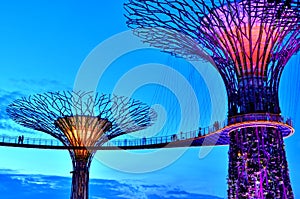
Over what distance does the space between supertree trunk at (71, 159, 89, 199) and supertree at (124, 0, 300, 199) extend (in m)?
15.8

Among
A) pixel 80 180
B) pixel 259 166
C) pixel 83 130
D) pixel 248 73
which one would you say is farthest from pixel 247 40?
pixel 80 180

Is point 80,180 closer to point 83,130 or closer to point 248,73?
point 83,130

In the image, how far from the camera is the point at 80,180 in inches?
1326

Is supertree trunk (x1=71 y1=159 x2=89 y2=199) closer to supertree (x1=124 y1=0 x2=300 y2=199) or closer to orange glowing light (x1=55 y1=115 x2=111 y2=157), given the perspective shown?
orange glowing light (x1=55 y1=115 x2=111 y2=157)

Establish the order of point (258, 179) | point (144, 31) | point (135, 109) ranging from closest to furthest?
point (258, 179) → point (144, 31) → point (135, 109)

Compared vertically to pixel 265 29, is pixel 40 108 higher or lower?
lower

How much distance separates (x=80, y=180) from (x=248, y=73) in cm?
1827

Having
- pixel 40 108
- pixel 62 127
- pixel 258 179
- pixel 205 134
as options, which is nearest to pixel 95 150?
pixel 62 127

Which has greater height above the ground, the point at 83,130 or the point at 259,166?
the point at 83,130

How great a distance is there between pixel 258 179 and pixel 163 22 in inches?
357

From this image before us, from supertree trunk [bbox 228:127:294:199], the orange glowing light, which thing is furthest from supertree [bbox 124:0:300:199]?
the orange glowing light

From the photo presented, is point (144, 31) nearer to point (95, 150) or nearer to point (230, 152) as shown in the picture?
point (230, 152)

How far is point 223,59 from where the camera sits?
72.0 ft

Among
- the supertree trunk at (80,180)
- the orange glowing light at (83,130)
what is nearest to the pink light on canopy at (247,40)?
the orange glowing light at (83,130)
